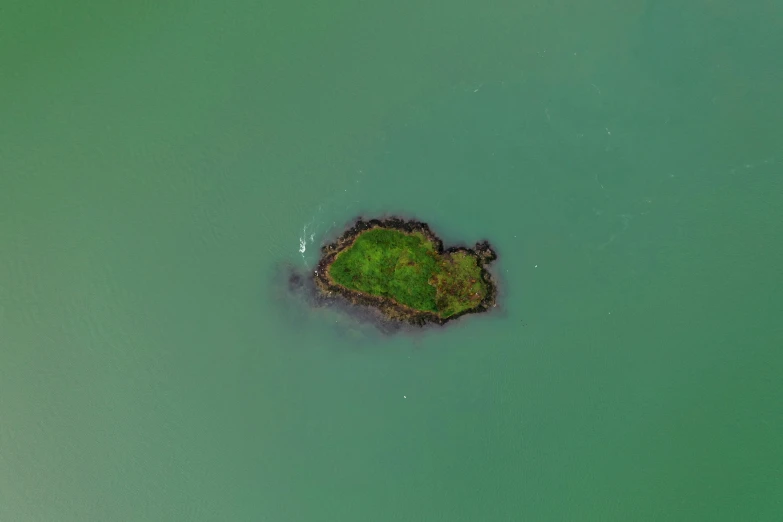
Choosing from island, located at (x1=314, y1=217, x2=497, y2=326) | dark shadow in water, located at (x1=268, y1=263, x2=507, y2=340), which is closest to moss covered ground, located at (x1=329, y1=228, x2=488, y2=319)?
island, located at (x1=314, y1=217, x2=497, y2=326)

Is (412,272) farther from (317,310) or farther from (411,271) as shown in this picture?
(317,310)

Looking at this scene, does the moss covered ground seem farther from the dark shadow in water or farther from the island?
the dark shadow in water

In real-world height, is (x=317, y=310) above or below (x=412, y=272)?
below

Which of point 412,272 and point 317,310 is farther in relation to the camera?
point 317,310

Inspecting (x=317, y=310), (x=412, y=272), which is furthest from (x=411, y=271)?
(x=317, y=310)

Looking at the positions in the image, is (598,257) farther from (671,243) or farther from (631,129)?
(631,129)

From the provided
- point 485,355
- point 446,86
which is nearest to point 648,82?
point 446,86
